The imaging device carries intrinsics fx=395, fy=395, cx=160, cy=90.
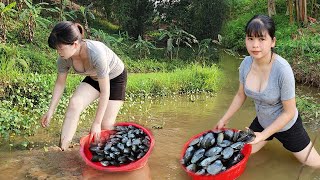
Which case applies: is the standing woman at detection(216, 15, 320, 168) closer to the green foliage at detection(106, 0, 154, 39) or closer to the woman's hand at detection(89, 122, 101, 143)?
the woman's hand at detection(89, 122, 101, 143)

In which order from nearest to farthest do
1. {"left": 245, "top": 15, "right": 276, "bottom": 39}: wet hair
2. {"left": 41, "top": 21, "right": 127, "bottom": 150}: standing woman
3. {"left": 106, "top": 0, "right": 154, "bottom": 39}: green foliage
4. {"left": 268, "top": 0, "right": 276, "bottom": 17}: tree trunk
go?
{"left": 245, "top": 15, "right": 276, "bottom": 39}: wet hair, {"left": 41, "top": 21, "right": 127, "bottom": 150}: standing woman, {"left": 106, "top": 0, "right": 154, "bottom": 39}: green foliage, {"left": 268, "top": 0, "right": 276, "bottom": 17}: tree trunk

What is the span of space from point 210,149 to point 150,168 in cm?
74

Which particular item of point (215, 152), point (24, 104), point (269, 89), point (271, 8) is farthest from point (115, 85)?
point (271, 8)

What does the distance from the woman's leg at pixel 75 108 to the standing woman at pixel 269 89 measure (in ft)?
4.22

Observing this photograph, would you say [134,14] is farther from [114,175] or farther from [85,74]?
[114,175]

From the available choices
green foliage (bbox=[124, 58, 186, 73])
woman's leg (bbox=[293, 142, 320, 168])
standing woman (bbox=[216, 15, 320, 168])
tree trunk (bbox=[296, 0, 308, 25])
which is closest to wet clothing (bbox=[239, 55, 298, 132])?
standing woman (bbox=[216, 15, 320, 168])

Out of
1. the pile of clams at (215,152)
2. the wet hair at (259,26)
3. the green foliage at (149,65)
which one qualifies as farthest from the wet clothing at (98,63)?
the green foliage at (149,65)

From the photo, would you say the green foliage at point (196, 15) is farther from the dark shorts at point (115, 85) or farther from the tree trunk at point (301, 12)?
the dark shorts at point (115, 85)

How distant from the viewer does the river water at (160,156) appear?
11.8 ft

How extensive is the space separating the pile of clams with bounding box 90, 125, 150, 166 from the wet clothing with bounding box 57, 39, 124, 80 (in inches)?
24.7

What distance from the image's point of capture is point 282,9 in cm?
1502

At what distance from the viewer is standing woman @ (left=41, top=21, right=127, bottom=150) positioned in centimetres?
322

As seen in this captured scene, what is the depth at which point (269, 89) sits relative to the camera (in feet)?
11.0

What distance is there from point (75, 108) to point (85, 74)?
0.34 metres
